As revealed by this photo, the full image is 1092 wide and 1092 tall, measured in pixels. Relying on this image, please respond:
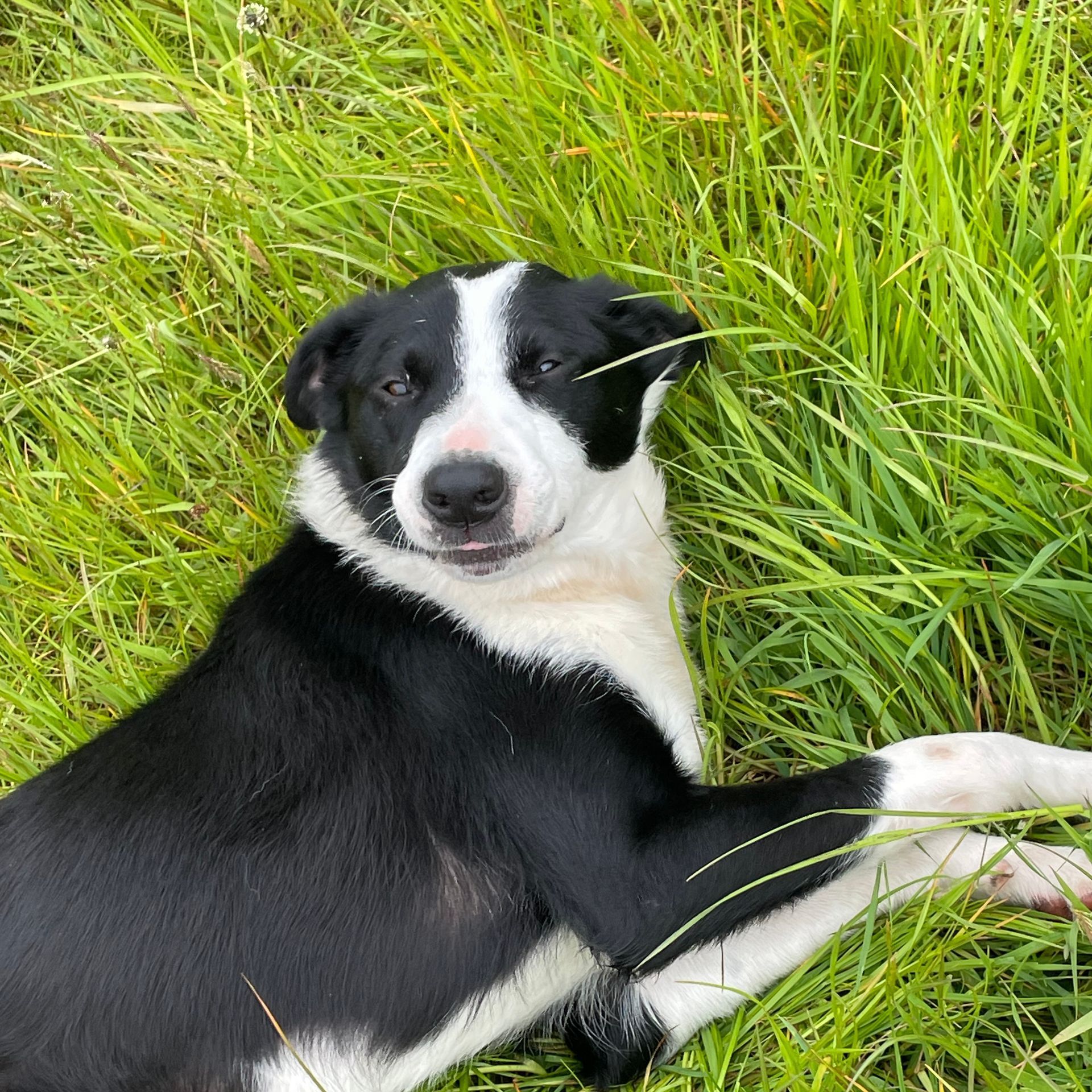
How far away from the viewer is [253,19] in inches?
138

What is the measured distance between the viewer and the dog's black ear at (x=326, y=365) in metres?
2.73

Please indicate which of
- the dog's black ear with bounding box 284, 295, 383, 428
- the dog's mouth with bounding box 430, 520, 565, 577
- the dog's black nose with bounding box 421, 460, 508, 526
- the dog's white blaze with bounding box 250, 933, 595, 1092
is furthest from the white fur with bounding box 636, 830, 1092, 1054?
the dog's black ear with bounding box 284, 295, 383, 428

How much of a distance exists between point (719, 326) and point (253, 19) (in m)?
1.82

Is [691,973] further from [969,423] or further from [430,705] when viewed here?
[969,423]

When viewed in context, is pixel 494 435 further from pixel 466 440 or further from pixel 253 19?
pixel 253 19

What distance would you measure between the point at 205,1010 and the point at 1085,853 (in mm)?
1806

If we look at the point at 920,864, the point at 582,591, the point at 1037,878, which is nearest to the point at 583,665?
the point at 582,591

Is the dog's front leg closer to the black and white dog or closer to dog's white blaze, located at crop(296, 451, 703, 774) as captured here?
the black and white dog

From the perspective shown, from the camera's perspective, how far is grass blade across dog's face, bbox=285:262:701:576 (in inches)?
91.3

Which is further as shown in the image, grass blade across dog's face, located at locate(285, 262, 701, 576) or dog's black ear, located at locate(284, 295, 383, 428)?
dog's black ear, located at locate(284, 295, 383, 428)

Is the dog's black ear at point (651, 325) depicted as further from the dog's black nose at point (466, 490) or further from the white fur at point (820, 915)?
the white fur at point (820, 915)

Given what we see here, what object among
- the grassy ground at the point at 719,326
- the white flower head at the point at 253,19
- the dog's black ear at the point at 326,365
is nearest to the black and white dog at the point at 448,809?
the dog's black ear at the point at 326,365

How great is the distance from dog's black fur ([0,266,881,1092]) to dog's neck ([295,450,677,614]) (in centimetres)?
11

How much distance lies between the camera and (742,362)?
2916 mm
